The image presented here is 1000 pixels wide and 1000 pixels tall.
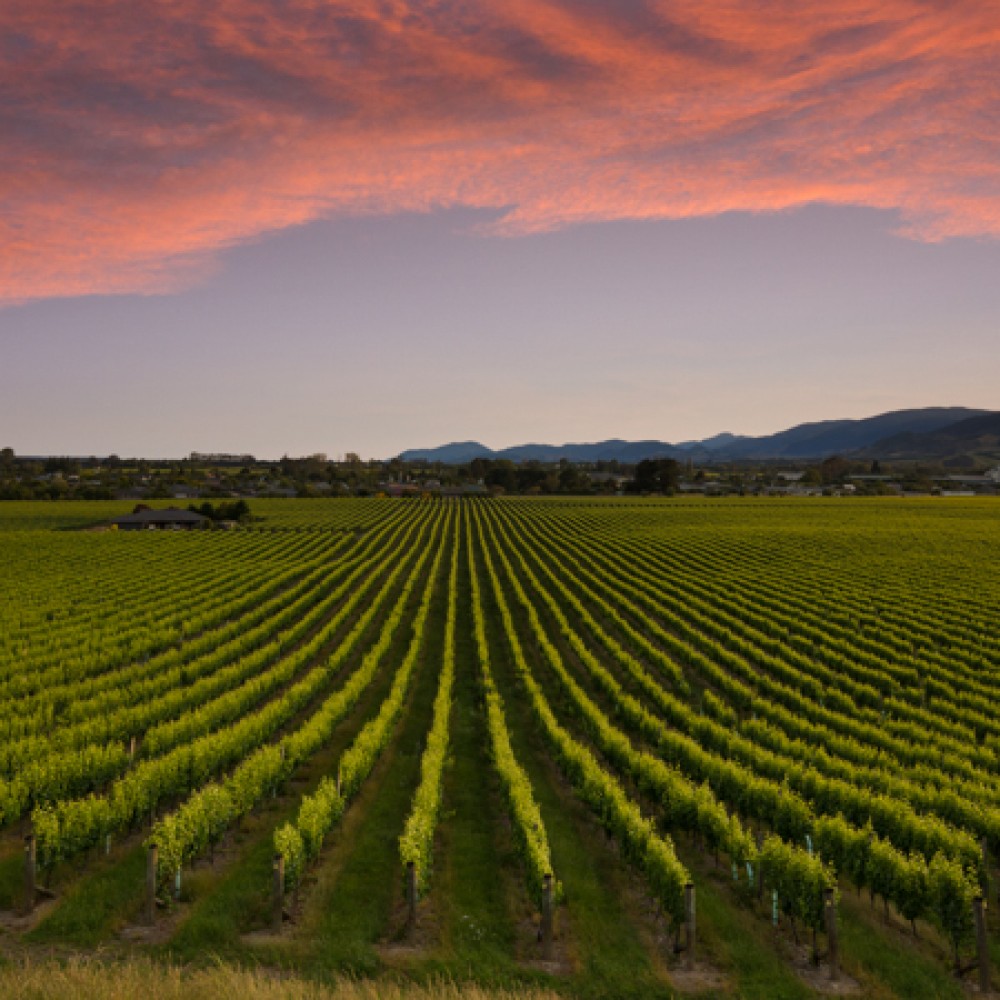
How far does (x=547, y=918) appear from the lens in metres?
10.6

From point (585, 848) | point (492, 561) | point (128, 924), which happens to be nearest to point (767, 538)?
point (492, 561)

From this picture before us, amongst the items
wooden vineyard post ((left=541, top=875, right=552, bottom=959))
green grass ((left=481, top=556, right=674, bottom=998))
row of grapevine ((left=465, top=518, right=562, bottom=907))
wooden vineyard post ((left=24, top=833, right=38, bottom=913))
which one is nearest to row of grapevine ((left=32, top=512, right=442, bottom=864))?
wooden vineyard post ((left=24, top=833, right=38, bottom=913))

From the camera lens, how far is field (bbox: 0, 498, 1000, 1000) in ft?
34.7

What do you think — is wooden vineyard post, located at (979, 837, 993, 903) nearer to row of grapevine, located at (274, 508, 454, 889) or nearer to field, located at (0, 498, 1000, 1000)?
field, located at (0, 498, 1000, 1000)

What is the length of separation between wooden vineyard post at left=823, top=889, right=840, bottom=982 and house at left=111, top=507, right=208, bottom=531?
3721 inches

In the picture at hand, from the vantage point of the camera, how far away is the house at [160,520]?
93500 millimetres

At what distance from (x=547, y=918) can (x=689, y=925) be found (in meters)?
2.08

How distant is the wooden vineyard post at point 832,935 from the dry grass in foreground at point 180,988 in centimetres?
419

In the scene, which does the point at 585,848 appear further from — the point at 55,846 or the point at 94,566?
the point at 94,566

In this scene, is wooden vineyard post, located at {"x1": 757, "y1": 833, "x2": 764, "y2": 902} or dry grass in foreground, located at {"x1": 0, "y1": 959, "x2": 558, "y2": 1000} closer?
dry grass in foreground, located at {"x1": 0, "y1": 959, "x2": 558, "y2": 1000}

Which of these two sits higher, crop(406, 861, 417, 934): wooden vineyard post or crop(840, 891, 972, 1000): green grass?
crop(406, 861, 417, 934): wooden vineyard post

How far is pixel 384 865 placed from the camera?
12805 millimetres

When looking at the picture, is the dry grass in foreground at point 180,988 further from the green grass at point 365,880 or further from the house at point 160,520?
the house at point 160,520

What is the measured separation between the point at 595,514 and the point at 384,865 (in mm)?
104744
